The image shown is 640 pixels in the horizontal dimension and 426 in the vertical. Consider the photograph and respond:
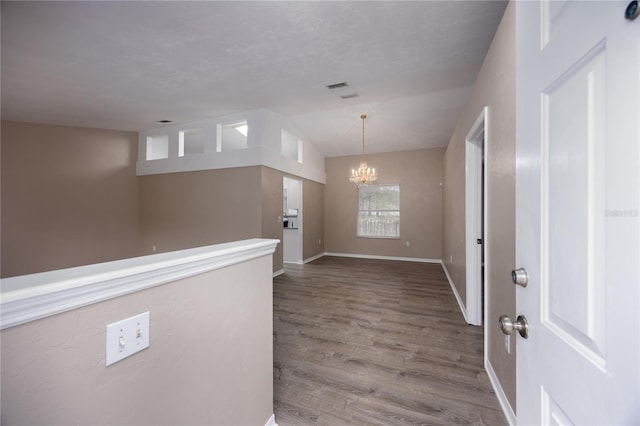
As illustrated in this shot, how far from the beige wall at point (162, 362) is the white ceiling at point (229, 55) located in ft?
7.25

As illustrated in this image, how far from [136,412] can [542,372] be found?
45.2 inches

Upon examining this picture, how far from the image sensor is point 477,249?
2.79 meters

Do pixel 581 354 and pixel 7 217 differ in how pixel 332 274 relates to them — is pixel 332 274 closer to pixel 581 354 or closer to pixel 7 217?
pixel 581 354

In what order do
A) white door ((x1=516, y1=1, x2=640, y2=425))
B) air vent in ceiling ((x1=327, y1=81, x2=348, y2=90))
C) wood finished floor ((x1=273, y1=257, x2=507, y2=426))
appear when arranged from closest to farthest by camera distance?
white door ((x1=516, y1=1, x2=640, y2=425)), wood finished floor ((x1=273, y1=257, x2=507, y2=426)), air vent in ceiling ((x1=327, y1=81, x2=348, y2=90))

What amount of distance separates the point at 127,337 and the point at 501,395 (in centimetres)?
214

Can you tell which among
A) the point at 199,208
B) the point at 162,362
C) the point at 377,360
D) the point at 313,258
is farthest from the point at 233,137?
the point at 162,362

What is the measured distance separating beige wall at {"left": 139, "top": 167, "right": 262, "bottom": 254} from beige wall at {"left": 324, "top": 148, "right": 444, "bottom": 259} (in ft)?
9.65

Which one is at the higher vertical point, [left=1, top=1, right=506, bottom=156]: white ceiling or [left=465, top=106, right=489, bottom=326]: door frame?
[left=1, top=1, right=506, bottom=156]: white ceiling

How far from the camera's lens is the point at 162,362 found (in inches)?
32.9

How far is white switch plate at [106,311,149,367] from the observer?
26.9 inches

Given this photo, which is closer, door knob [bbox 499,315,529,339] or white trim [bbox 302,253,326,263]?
door knob [bbox 499,315,529,339]

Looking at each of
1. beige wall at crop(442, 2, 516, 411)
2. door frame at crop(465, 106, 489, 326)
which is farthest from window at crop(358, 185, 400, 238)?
beige wall at crop(442, 2, 516, 411)

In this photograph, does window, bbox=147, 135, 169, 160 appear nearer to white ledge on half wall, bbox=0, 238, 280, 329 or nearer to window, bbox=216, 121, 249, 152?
window, bbox=216, 121, 249, 152

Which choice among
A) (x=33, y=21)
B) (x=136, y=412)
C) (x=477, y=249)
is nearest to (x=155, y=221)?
(x=33, y=21)
